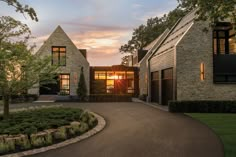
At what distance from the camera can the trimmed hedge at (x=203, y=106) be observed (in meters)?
22.2

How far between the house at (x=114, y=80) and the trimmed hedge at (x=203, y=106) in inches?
846

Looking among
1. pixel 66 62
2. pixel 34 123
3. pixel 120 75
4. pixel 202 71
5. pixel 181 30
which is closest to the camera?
pixel 34 123

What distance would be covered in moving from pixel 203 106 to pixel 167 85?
6.57 m

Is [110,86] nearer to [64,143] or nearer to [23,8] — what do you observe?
[23,8]

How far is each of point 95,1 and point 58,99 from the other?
17.6 m

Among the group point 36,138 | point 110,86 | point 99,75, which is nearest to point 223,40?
point 36,138

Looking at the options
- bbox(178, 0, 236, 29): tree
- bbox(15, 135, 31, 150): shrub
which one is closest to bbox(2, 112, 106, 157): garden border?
bbox(15, 135, 31, 150): shrub

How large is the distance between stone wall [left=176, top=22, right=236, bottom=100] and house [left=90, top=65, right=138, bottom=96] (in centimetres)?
1925

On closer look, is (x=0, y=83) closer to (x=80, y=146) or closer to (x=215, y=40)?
(x=80, y=146)

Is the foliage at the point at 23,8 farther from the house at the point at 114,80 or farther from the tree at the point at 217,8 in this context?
the house at the point at 114,80

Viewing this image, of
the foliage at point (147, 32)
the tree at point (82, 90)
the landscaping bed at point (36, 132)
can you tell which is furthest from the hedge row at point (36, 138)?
the foliage at point (147, 32)

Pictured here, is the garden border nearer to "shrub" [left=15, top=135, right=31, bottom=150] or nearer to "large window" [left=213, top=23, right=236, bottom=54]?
"shrub" [left=15, top=135, right=31, bottom=150]

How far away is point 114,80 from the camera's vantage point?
4422 centimetres

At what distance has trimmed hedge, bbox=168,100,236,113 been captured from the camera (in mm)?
22219
